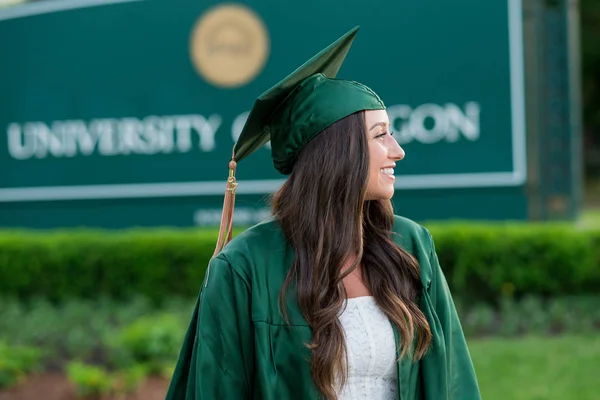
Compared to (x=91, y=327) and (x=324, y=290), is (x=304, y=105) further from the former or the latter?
(x=91, y=327)

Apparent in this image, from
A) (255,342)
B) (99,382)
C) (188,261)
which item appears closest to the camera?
(255,342)

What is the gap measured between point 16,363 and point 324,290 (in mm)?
3853

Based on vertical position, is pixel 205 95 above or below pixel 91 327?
above

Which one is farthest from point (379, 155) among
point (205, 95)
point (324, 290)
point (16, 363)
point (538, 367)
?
point (205, 95)

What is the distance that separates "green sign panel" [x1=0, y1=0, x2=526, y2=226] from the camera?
7.48 metres

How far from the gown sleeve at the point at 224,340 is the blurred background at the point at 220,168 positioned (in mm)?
3015

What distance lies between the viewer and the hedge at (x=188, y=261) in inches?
269

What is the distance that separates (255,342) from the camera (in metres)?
2.06

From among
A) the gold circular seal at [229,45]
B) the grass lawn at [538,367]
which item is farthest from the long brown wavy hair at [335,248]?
the gold circular seal at [229,45]

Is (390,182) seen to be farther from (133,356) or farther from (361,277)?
(133,356)

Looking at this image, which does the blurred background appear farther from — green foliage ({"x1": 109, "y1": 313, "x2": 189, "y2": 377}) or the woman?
the woman

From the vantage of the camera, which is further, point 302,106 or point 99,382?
point 99,382

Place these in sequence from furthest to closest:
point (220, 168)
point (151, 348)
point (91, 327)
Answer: point (220, 168) → point (91, 327) → point (151, 348)

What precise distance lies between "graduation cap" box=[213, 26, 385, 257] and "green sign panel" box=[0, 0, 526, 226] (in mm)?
5363
